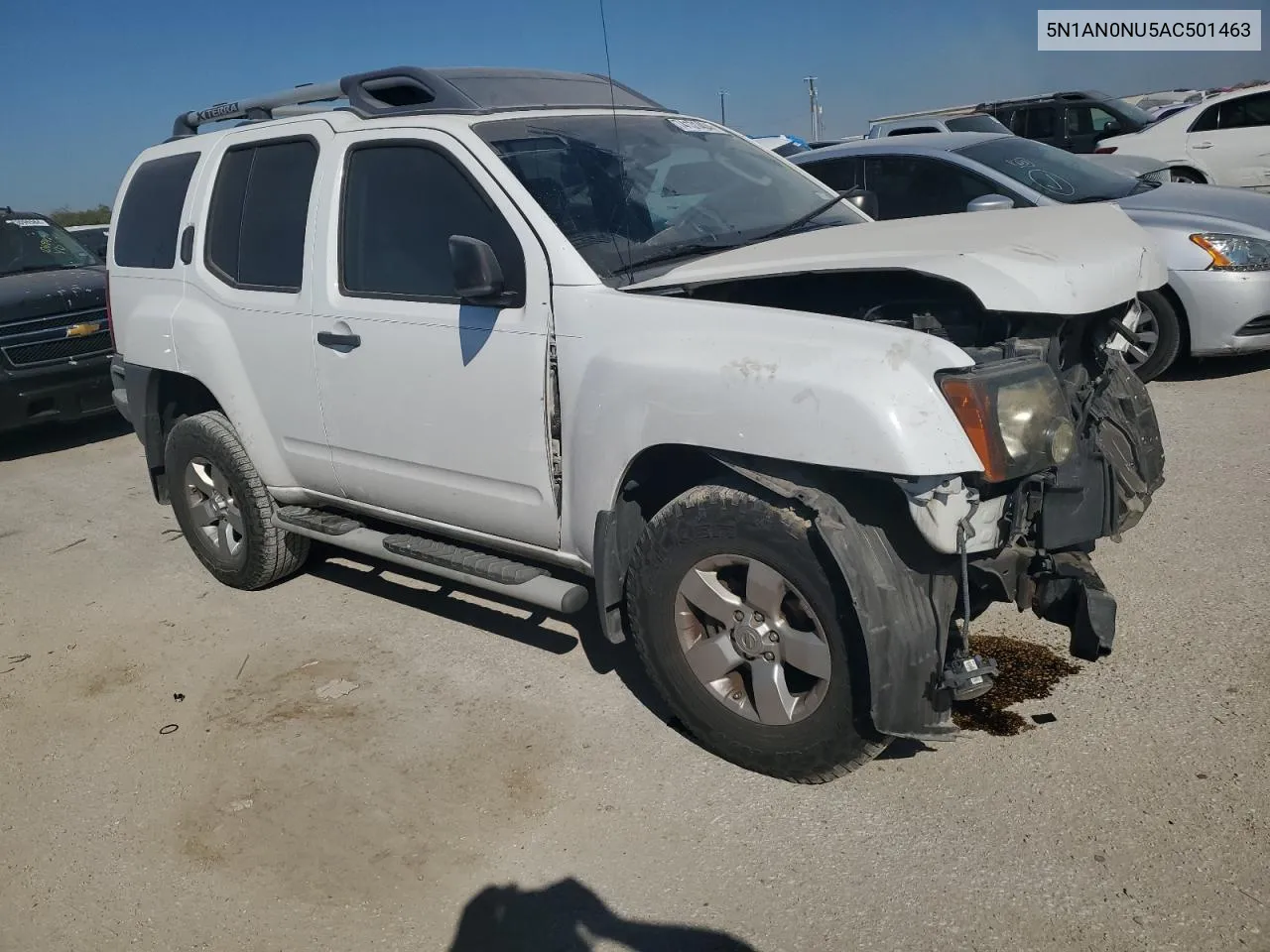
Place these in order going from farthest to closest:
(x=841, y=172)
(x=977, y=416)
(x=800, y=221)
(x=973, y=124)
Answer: (x=973, y=124) → (x=841, y=172) → (x=800, y=221) → (x=977, y=416)

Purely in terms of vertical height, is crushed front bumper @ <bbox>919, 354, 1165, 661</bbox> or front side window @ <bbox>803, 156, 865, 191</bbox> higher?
front side window @ <bbox>803, 156, 865, 191</bbox>

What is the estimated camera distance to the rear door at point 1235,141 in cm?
1228

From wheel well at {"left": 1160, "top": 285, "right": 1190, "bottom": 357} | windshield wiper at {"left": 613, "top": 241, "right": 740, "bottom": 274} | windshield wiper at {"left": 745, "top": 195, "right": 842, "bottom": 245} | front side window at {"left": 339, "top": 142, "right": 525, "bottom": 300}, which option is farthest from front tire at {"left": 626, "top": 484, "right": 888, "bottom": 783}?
wheel well at {"left": 1160, "top": 285, "right": 1190, "bottom": 357}

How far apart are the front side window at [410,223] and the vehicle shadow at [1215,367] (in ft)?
17.4

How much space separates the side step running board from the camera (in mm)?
3656

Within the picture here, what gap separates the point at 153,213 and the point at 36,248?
17.5 ft

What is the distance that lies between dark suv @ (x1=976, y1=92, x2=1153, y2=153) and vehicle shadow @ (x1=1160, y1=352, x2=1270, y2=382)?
7186 millimetres

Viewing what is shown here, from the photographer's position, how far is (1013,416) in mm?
2797

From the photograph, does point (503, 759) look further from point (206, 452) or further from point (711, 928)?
point (206, 452)

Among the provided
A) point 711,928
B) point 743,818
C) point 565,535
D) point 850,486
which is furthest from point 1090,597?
point 565,535

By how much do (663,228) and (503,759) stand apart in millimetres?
1950

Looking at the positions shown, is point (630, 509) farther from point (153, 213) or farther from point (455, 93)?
point (153, 213)

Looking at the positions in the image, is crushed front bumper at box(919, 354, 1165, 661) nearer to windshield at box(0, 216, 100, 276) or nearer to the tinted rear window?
the tinted rear window

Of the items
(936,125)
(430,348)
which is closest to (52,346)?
(430,348)
